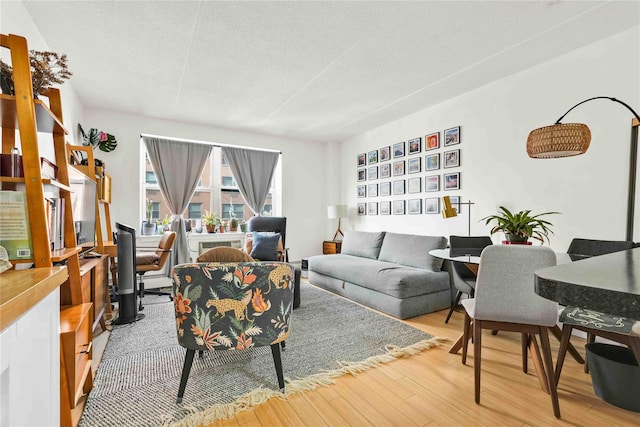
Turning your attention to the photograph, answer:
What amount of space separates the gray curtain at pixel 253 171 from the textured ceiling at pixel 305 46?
143 cm

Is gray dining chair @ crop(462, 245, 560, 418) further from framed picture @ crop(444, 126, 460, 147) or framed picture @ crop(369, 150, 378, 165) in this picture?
framed picture @ crop(369, 150, 378, 165)

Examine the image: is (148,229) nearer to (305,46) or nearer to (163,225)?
(163,225)

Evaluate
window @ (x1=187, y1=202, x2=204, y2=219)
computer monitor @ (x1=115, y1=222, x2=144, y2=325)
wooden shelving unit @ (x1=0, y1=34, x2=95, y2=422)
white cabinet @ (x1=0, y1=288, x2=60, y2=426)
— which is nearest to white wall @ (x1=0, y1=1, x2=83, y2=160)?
wooden shelving unit @ (x1=0, y1=34, x2=95, y2=422)

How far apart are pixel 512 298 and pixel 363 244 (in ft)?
9.56

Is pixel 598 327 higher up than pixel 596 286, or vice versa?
pixel 596 286

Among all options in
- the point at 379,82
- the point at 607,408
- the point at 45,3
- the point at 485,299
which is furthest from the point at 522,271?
the point at 45,3

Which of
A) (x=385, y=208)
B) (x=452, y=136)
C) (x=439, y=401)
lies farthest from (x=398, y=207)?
(x=439, y=401)

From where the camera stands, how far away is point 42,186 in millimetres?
1287

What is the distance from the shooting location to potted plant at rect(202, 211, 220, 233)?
17.2ft

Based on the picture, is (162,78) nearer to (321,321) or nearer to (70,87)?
(70,87)

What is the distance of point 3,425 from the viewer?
638 millimetres

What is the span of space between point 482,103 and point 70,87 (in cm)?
491

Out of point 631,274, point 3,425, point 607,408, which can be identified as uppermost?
point 631,274

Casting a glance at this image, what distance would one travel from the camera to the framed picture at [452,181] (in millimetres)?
3979
